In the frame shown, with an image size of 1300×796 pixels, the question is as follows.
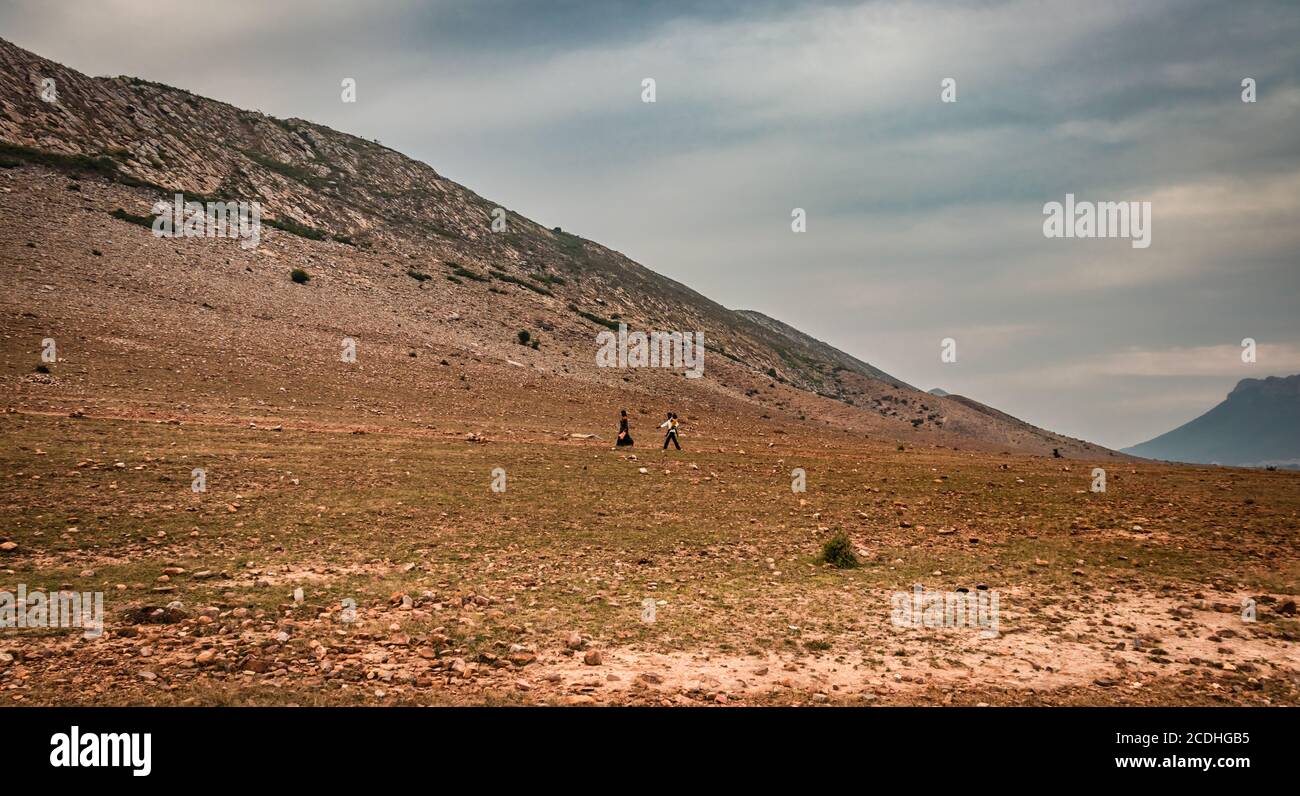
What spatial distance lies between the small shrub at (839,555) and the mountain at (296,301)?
75.1 ft

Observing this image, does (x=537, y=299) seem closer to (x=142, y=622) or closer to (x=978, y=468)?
(x=978, y=468)

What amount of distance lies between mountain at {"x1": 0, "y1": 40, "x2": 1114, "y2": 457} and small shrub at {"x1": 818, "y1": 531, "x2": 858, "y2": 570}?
22887mm

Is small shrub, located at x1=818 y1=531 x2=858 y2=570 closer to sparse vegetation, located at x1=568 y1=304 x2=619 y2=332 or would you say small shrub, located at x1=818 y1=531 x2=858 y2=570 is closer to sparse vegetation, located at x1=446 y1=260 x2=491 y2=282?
sparse vegetation, located at x1=568 y1=304 x2=619 y2=332

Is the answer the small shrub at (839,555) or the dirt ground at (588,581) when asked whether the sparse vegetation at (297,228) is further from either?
the small shrub at (839,555)

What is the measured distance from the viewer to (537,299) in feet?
259

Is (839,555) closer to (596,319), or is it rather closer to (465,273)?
(596,319)

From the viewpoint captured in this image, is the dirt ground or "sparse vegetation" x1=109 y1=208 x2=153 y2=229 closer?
the dirt ground

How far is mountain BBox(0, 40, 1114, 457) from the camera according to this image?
34500 mm

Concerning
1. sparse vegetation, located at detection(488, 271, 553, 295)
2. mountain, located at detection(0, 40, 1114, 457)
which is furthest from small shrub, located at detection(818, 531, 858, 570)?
sparse vegetation, located at detection(488, 271, 553, 295)

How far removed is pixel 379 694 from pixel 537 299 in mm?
73713

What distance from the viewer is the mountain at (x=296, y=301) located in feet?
113

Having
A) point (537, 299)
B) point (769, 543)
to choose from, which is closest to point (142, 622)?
point (769, 543)

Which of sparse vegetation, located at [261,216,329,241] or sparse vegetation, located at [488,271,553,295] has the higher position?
sparse vegetation, located at [261,216,329,241]

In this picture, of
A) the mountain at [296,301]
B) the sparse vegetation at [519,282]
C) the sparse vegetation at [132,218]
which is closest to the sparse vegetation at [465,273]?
the mountain at [296,301]
